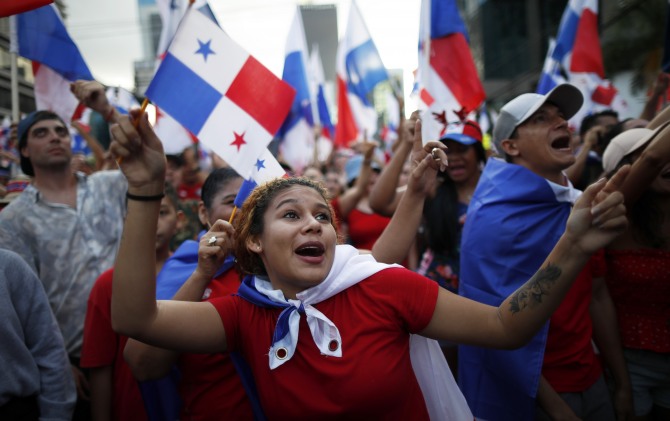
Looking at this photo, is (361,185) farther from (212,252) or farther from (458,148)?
(212,252)

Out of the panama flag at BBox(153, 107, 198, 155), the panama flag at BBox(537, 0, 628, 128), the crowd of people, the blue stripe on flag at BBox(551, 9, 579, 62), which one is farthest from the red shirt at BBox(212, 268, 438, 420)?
the blue stripe on flag at BBox(551, 9, 579, 62)

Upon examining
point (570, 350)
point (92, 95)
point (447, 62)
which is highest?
point (92, 95)

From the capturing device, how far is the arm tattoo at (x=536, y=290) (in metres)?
1.74

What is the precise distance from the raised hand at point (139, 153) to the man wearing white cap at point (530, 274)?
70.8 inches

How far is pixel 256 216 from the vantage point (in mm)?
2086

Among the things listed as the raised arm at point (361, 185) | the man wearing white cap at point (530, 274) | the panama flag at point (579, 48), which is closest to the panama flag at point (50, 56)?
the raised arm at point (361, 185)

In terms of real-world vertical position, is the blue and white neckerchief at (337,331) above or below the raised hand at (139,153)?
below

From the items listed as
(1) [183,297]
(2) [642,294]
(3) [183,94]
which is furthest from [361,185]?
(1) [183,297]

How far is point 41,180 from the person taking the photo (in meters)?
3.69

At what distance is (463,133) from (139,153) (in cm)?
296

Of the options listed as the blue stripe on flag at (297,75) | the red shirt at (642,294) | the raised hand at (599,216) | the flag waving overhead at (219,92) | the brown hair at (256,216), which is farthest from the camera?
the blue stripe on flag at (297,75)

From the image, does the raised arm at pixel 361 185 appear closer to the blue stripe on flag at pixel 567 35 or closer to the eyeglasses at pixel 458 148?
the eyeglasses at pixel 458 148

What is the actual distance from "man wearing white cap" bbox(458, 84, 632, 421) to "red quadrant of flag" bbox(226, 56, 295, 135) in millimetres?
1268

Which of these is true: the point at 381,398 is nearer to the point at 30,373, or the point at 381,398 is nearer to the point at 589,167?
the point at 30,373
